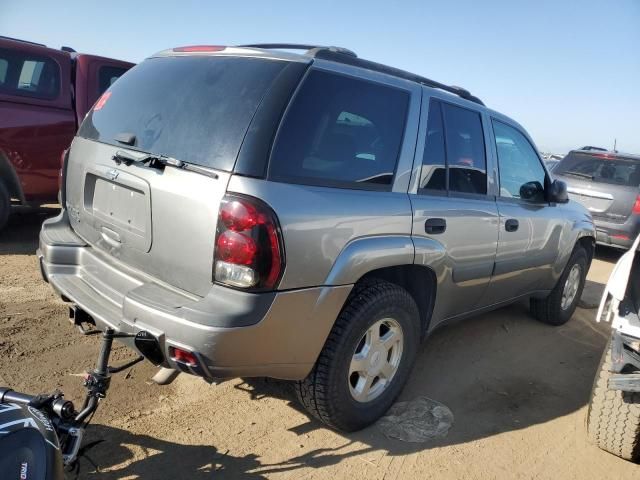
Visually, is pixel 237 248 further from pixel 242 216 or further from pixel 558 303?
pixel 558 303

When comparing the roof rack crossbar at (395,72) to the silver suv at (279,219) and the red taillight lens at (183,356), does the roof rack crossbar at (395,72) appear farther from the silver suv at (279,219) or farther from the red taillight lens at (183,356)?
the red taillight lens at (183,356)

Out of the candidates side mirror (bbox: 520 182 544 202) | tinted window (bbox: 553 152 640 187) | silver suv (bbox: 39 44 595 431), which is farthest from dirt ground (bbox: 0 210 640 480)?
tinted window (bbox: 553 152 640 187)

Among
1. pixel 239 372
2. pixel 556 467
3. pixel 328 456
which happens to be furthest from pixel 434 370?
pixel 239 372

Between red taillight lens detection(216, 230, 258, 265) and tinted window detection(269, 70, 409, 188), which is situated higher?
tinted window detection(269, 70, 409, 188)

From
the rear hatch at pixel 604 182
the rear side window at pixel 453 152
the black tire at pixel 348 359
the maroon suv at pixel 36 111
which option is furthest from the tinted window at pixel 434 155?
the rear hatch at pixel 604 182

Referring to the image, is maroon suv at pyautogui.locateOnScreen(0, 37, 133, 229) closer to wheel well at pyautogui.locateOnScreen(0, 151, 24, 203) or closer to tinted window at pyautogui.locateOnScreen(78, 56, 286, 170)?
wheel well at pyautogui.locateOnScreen(0, 151, 24, 203)

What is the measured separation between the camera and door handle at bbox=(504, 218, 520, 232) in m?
3.67

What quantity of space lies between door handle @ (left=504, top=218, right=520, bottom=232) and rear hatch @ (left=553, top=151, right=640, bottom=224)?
5092 mm

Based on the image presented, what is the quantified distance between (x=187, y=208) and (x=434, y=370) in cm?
231

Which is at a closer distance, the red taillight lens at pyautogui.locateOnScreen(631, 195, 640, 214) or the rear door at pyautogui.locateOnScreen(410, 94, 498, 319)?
the rear door at pyautogui.locateOnScreen(410, 94, 498, 319)

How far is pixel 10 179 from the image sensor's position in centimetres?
553

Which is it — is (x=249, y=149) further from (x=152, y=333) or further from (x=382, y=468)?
(x=382, y=468)

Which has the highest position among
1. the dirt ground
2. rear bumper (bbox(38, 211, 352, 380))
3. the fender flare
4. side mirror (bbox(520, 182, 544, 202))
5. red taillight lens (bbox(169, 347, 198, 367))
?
side mirror (bbox(520, 182, 544, 202))

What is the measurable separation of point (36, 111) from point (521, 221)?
499 cm
